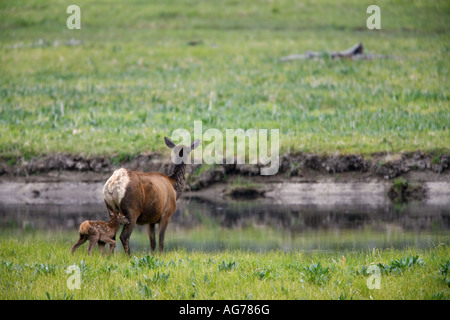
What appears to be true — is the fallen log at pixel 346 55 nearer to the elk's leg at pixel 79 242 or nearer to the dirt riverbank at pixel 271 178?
the dirt riverbank at pixel 271 178

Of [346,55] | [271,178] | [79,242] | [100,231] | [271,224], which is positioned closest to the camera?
[100,231]

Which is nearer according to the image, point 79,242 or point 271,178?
point 79,242

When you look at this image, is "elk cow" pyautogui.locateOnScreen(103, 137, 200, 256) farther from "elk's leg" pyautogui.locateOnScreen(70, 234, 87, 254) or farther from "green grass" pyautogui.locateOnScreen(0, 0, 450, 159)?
"green grass" pyautogui.locateOnScreen(0, 0, 450, 159)

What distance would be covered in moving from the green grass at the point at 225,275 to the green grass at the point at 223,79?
10.2 metres

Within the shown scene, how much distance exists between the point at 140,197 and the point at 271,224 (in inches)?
235

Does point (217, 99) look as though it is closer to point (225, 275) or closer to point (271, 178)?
point (271, 178)

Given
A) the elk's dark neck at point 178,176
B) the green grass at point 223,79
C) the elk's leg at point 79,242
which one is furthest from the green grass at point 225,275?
the green grass at point 223,79

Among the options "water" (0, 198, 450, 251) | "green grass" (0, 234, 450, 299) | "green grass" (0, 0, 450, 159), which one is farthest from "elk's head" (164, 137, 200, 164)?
"green grass" (0, 0, 450, 159)

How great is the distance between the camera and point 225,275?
33.8 ft

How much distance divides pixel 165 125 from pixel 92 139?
120 inches

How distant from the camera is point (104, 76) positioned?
1452 inches

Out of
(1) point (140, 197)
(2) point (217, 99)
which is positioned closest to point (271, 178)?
(2) point (217, 99)

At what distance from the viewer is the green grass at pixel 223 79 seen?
23312mm

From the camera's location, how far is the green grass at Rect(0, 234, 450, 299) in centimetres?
930
